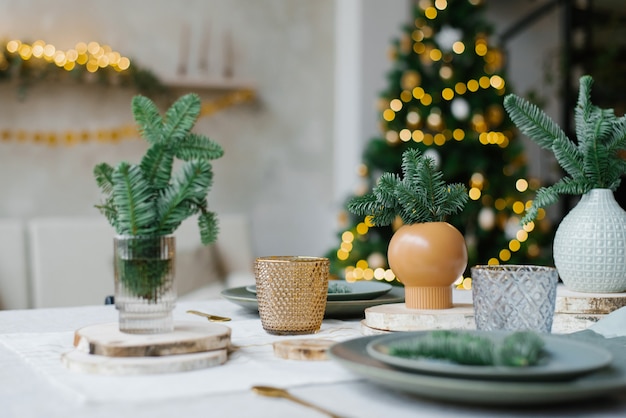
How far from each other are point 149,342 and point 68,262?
252cm

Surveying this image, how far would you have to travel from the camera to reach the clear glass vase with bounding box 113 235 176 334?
2.48ft

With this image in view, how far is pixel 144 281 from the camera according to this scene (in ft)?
2.49

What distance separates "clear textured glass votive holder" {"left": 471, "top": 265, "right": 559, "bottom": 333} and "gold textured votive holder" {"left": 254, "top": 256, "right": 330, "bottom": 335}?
0.20 m

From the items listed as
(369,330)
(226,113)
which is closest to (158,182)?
(369,330)

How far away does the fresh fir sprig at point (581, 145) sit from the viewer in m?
1.02

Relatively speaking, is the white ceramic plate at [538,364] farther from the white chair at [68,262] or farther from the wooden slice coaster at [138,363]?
the white chair at [68,262]

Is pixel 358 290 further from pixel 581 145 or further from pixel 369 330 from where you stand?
pixel 581 145

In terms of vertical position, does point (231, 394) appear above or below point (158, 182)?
below

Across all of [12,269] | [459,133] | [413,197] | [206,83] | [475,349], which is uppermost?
[206,83]

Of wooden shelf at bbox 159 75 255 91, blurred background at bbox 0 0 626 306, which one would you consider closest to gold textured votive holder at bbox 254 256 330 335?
blurred background at bbox 0 0 626 306

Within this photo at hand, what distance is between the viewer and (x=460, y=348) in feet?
2.06

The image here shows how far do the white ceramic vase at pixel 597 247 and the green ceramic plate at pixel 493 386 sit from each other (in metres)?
0.39

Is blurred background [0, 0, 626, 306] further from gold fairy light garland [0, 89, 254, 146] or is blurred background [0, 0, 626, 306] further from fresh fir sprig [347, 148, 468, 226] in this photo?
fresh fir sprig [347, 148, 468, 226]

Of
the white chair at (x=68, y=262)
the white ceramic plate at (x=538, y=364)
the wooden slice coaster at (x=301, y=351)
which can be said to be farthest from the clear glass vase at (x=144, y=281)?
the white chair at (x=68, y=262)
